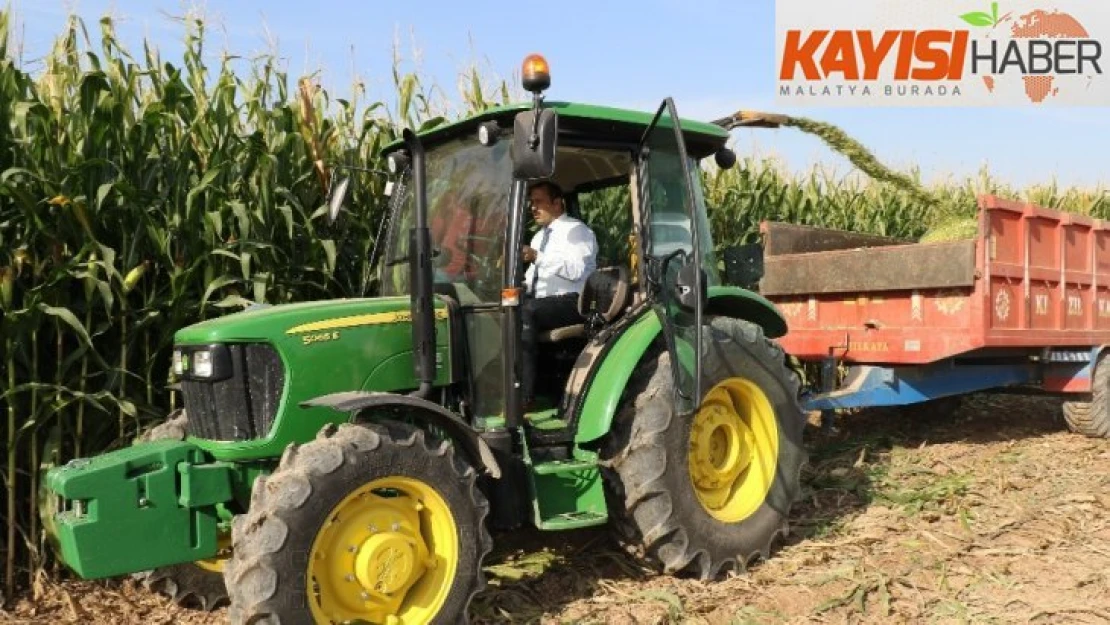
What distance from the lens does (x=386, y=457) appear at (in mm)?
3412

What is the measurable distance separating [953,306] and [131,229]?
5.03m

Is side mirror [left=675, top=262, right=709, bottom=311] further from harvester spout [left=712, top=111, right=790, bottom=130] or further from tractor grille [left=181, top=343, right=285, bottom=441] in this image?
tractor grille [left=181, top=343, right=285, bottom=441]

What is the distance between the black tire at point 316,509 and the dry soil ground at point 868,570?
49cm

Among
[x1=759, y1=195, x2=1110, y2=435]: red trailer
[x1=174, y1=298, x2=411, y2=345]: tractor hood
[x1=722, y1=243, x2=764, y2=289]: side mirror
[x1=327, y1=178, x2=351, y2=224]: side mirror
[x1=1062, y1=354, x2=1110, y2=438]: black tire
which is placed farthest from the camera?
[x1=1062, y1=354, x2=1110, y2=438]: black tire

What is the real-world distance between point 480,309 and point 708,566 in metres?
1.58

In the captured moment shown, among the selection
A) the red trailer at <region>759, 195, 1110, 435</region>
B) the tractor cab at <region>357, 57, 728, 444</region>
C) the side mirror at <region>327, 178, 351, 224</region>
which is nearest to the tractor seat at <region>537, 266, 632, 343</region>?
the tractor cab at <region>357, 57, 728, 444</region>

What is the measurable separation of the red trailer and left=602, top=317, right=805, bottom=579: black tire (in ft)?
5.80

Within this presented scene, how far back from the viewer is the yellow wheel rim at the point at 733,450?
4508 millimetres

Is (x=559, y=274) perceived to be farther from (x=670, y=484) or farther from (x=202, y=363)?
(x=202, y=363)

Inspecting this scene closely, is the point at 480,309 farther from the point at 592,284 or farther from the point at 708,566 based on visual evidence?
the point at 708,566

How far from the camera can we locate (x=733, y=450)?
15.3 ft

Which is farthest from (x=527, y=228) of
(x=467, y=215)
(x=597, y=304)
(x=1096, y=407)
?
(x=1096, y=407)

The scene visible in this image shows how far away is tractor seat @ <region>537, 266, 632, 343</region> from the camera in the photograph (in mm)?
4359

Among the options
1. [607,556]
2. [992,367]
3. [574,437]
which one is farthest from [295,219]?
[992,367]
